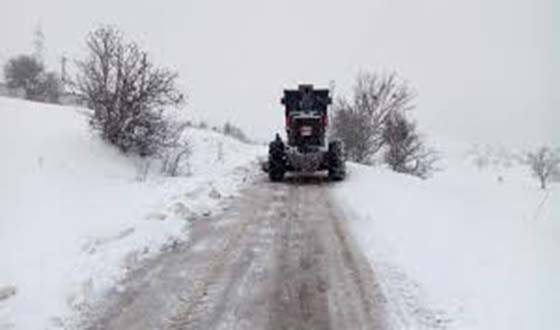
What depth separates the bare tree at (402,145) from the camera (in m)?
46.9

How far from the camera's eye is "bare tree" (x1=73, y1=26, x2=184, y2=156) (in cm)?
2086

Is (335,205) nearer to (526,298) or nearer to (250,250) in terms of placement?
(250,250)

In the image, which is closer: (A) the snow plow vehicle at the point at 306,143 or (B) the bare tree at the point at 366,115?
(A) the snow plow vehicle at the point at 306,143

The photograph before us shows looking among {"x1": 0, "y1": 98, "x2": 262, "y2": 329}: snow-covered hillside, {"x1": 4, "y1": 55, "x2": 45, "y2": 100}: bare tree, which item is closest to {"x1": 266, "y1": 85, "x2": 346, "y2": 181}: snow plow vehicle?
{"x1": 0, "y1": 98, "x2": 262, "y2": 329}: snow-covered hillside

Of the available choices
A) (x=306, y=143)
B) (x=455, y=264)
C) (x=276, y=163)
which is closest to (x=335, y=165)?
(x=306, y=143)

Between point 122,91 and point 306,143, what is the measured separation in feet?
20.5

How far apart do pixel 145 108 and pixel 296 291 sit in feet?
45.9

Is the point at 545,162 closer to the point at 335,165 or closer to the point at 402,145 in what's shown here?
the point at 402,145

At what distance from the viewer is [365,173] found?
23.6 m

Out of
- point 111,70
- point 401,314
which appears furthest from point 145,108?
point 401,314

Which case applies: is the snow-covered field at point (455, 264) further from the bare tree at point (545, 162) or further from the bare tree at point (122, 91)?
the bare tree at point (545, 162)

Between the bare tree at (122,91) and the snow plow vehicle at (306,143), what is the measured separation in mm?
3894

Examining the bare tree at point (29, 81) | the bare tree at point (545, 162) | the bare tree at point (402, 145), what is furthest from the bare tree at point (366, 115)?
the bare tree at point (545, 162)

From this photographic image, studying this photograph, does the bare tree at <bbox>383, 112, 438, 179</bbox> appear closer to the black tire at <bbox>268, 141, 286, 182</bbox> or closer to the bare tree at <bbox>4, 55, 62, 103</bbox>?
the bare tree at <bbox>4, 55, 62, 103</bbox>
